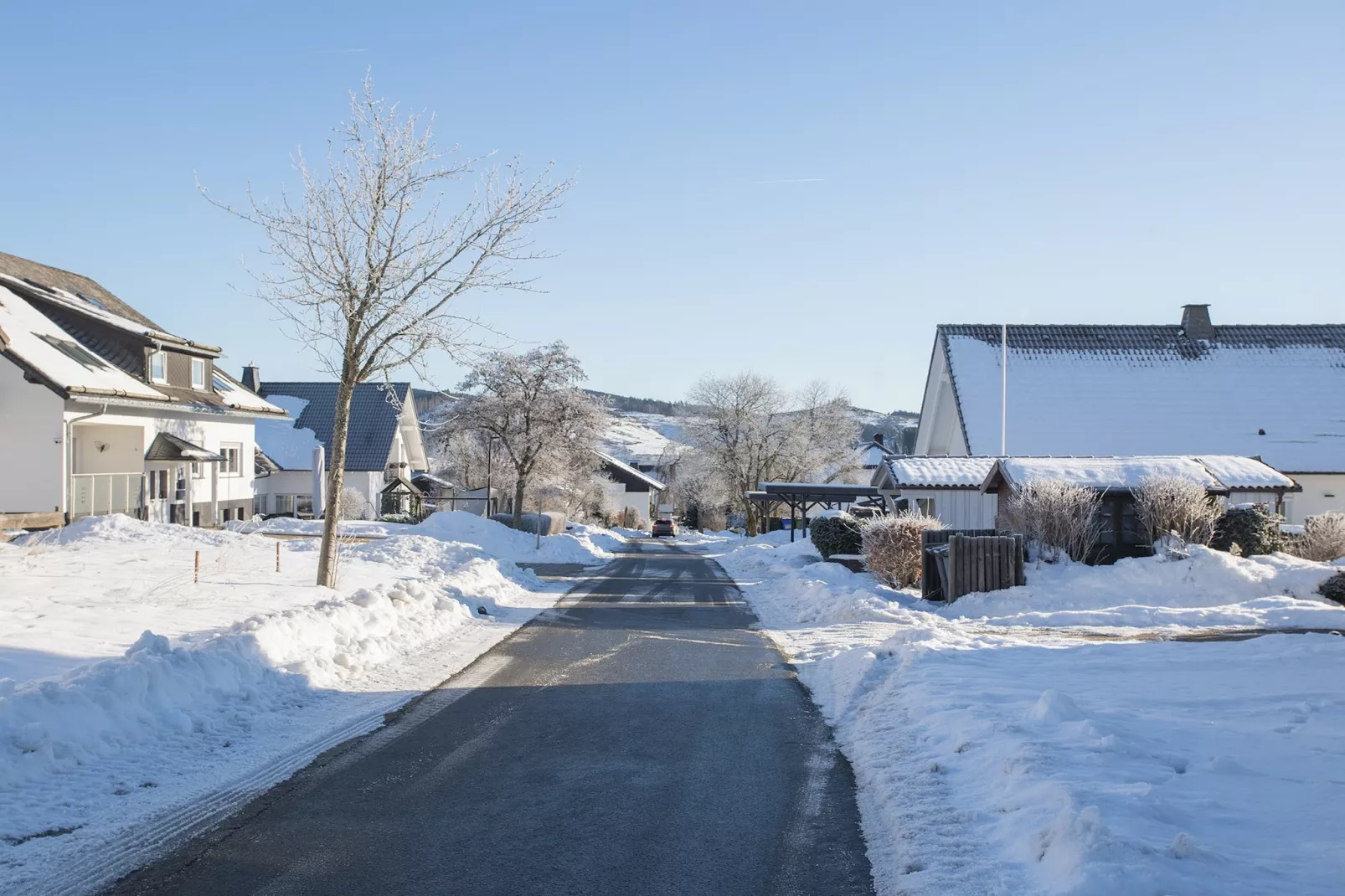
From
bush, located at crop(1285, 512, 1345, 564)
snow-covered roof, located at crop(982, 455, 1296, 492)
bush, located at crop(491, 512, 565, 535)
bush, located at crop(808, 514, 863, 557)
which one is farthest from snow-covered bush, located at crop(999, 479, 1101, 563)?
bush, located at crop(491, 512, 565, 535)

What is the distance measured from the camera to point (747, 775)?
6973mm

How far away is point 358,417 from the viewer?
57188 mm

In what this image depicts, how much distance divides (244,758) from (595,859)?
3213mm

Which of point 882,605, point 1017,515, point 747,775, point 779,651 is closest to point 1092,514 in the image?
point 1017,515

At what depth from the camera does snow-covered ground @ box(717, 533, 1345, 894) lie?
189 inches

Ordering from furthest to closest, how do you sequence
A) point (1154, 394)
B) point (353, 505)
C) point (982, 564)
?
point (353, 505)
point (1154, 394)
point (982, 564)

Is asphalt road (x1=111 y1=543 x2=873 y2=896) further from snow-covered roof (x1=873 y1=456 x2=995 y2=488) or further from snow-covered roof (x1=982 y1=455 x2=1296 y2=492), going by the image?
snow-covered roof (x1=873 y1=456 x2=995 y2=488)

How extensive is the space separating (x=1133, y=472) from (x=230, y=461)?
3109 cm

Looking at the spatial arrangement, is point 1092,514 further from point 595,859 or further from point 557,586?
point 595,859

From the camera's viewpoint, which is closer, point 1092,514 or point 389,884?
point 389,884

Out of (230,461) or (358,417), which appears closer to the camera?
(230,461)

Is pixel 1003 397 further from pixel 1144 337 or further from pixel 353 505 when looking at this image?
pixel 353 505

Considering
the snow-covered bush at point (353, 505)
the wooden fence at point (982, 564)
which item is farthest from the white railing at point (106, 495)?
the wooden fence at point (982, 564)

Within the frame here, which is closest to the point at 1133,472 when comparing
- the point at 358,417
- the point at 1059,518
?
the point at 1059,518
